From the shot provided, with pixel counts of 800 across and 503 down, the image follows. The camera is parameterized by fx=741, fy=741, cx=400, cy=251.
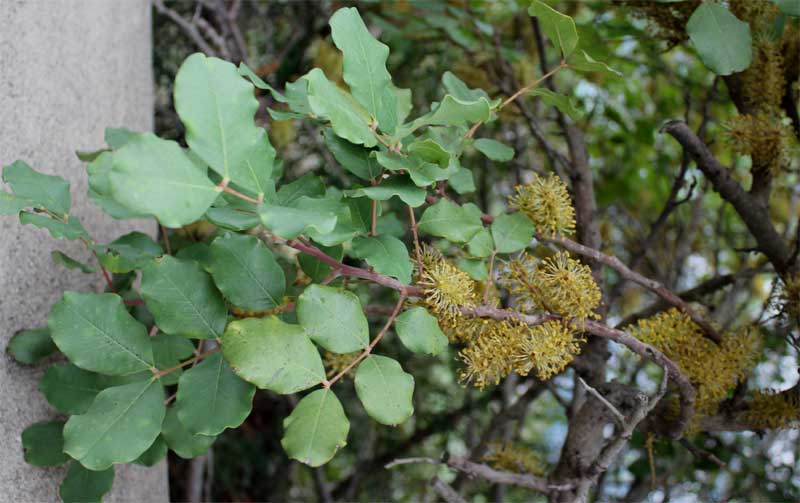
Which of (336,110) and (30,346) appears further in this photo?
(30,346)

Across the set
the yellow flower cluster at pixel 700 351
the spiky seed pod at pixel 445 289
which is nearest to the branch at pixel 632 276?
the yellow flower cluster at pixel 700 351

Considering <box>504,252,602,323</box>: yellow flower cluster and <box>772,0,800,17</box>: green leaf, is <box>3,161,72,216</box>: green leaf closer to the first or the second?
<box>504,252,602,323</box>: yellow flower cluster

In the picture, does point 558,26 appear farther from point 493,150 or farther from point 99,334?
point 99,334

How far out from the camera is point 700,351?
2.12 feet

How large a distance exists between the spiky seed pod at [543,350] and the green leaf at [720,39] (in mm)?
259

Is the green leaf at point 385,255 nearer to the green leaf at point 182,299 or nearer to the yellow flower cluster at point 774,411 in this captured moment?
the green leaf at point 182,299

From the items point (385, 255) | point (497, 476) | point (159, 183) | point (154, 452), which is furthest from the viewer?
point (497, 476)

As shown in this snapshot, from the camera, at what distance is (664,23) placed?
2.51ft

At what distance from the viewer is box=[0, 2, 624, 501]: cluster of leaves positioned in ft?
1.32

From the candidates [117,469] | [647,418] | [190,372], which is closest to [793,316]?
[647,418]

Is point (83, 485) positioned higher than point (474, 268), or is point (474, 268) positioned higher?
point (474, 268)

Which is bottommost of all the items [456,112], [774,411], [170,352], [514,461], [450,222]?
[514,461]

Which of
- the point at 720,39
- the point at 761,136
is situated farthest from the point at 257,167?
the point at 761,136

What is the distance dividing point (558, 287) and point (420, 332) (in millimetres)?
122
